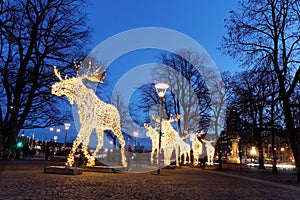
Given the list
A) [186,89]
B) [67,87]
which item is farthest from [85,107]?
[186,89]

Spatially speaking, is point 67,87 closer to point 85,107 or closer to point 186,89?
point 85,107

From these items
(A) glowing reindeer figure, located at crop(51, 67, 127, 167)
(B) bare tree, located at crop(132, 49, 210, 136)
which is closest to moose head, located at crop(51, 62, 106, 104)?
(A) glowing reindeer figure, located at crop(51, 67, 127, 167)

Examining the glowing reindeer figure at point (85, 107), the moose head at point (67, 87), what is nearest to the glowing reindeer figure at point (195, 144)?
the glowing reindeer figure at point (85, 107)

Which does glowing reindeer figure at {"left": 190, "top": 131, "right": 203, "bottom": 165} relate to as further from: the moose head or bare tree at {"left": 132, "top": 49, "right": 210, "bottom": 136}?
the moose head

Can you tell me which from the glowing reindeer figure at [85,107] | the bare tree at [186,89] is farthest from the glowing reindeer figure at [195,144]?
the glowing reindeer figure at [85,107]

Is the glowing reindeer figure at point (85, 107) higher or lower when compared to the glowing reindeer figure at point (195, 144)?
higher

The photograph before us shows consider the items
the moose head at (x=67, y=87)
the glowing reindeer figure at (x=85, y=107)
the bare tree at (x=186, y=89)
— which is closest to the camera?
the moose head at (x=67, y=87)

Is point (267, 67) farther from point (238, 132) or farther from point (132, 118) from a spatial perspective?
point (132, 118)

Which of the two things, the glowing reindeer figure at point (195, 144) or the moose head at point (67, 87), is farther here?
the glowing reindeer figure at point (195, 144)

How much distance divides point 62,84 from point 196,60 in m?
22.5

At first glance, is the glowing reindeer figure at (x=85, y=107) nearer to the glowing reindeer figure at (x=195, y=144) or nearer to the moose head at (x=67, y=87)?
the moose head at (x=67, y=87)

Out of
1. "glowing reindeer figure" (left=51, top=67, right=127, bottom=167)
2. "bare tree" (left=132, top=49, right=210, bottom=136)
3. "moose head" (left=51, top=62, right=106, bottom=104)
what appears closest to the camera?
"moose head" (left=51, top=62, right=106, bottom=104)

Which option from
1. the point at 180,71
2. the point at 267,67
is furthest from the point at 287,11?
the point at 180,71

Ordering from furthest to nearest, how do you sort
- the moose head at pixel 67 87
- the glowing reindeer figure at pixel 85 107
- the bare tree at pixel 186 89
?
the bare tree at pixel 186 89 → the glowing reindeer figure at pixel 85 107 → the moose head at pixel 67 87
